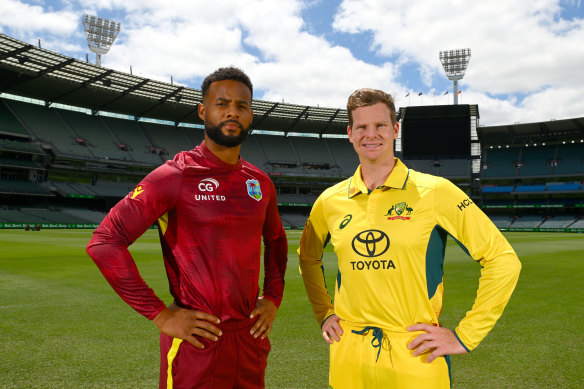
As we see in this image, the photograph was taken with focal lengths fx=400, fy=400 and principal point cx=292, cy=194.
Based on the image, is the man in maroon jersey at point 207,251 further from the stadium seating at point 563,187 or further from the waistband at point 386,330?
the stadium seating at point 563,187

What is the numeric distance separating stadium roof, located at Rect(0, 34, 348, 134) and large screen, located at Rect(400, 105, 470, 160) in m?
10.8

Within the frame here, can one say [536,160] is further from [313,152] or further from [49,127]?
[49,127]

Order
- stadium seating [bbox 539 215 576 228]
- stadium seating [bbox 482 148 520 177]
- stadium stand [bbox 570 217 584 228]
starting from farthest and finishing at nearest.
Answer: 1. stadium seating [bbox 482 148 520 177]
2. stadium seating [bbox 539 215 576 228]
3. stadium stand [bbox 570 217 584 228]

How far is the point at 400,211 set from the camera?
258 centimetres

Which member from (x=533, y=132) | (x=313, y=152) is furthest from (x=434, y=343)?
(x=533, y=132)

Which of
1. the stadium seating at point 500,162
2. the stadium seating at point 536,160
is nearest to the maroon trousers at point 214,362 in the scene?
the stadium seating at point 500,162

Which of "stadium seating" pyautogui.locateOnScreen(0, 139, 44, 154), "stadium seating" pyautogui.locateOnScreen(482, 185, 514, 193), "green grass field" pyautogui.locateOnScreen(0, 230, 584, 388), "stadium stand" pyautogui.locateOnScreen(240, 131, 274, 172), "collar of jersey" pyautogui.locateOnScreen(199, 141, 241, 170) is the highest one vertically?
"stadium stand" pyautogui.locateOnScreen(240, 131, 274, 172)

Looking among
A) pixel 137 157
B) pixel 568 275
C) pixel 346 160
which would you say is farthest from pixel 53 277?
pixel 346 160

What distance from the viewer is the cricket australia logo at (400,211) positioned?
2.56 m

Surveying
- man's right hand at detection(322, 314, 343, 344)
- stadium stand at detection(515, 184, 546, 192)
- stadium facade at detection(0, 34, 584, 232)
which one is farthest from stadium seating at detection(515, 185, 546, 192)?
man's right hand at detection(322, 314, 343, 344)

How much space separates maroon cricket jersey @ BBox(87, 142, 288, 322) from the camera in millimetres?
2312

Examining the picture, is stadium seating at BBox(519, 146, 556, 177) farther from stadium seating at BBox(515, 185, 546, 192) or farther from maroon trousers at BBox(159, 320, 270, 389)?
maroon trousers at BBox(159, 320, 270, 389)

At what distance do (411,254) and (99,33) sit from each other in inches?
2492

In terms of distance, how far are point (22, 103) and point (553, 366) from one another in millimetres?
62510
